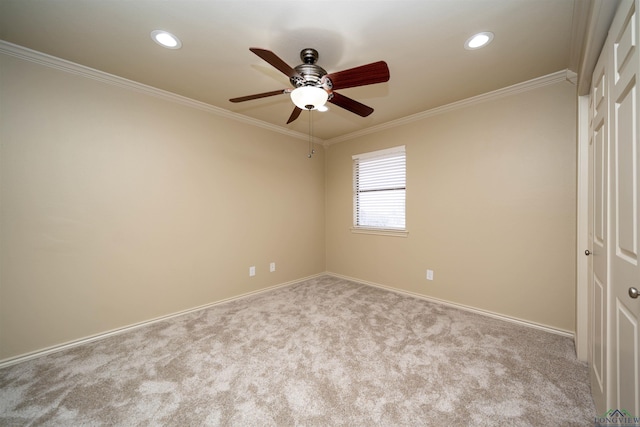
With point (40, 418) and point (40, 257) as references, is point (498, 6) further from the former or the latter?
point (40, 257)

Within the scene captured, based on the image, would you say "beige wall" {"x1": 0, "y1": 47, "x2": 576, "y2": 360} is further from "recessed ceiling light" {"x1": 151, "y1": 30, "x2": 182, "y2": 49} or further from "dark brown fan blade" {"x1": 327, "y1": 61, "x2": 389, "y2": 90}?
"dark brown fan blade" {"x1": 327, "y1": 61, "x2": 389, "y2": 90}

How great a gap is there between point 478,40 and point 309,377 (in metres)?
2.81

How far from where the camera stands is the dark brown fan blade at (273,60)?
1.41m

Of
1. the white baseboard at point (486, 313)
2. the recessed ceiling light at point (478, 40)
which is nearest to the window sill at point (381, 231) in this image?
the white baseboard at point (486, 313)

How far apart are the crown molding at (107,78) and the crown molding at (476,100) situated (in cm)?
A: 177

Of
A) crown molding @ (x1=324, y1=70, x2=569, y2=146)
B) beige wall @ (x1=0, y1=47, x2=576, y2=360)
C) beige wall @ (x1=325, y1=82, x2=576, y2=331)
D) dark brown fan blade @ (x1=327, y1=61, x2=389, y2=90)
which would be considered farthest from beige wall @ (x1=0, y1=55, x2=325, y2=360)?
beige wall @ (x1=325, y1=82, x2=576, y2=331)

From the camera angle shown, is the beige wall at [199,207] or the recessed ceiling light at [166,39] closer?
the recessed ceiling light at [166,39]

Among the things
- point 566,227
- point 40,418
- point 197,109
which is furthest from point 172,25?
point 566,227

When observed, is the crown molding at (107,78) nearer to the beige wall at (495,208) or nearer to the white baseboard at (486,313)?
the beige wall at (495,208)

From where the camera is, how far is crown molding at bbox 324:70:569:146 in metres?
2.34

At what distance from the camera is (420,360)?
76.9 inches

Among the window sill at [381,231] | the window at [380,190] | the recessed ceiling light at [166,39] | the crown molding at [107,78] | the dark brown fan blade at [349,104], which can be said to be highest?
the recessed ceiling light at [166,39]

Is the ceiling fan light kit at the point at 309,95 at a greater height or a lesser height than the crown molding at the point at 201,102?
lesser

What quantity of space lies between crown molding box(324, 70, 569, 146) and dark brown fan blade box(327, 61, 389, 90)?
1.83 meters
